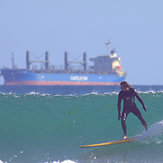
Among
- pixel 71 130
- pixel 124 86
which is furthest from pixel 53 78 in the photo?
pixel 124 86

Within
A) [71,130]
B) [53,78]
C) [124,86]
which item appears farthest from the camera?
[53,78]

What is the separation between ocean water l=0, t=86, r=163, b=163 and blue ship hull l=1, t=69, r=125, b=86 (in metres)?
84.7

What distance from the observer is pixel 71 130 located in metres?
13.3

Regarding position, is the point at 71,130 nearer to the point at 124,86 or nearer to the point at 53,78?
the point at 124,86

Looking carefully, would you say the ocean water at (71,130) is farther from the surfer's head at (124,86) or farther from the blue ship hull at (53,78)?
the blue ship hull at (53,78)

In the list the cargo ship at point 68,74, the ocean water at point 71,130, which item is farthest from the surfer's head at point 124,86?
the cargo ship at point 68,74

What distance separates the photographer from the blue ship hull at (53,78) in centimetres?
10309

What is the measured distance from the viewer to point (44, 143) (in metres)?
12.0

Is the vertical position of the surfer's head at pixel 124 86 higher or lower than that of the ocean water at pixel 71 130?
higher

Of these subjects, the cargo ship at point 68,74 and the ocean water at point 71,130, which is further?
the cargo ship at point 68,74

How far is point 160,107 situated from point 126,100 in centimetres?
683

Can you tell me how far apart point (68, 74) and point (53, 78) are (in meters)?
5.20

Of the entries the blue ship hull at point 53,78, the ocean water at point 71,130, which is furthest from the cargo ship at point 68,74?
the ocean water at point 71,130

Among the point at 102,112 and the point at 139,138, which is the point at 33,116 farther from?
the point at 139,138
